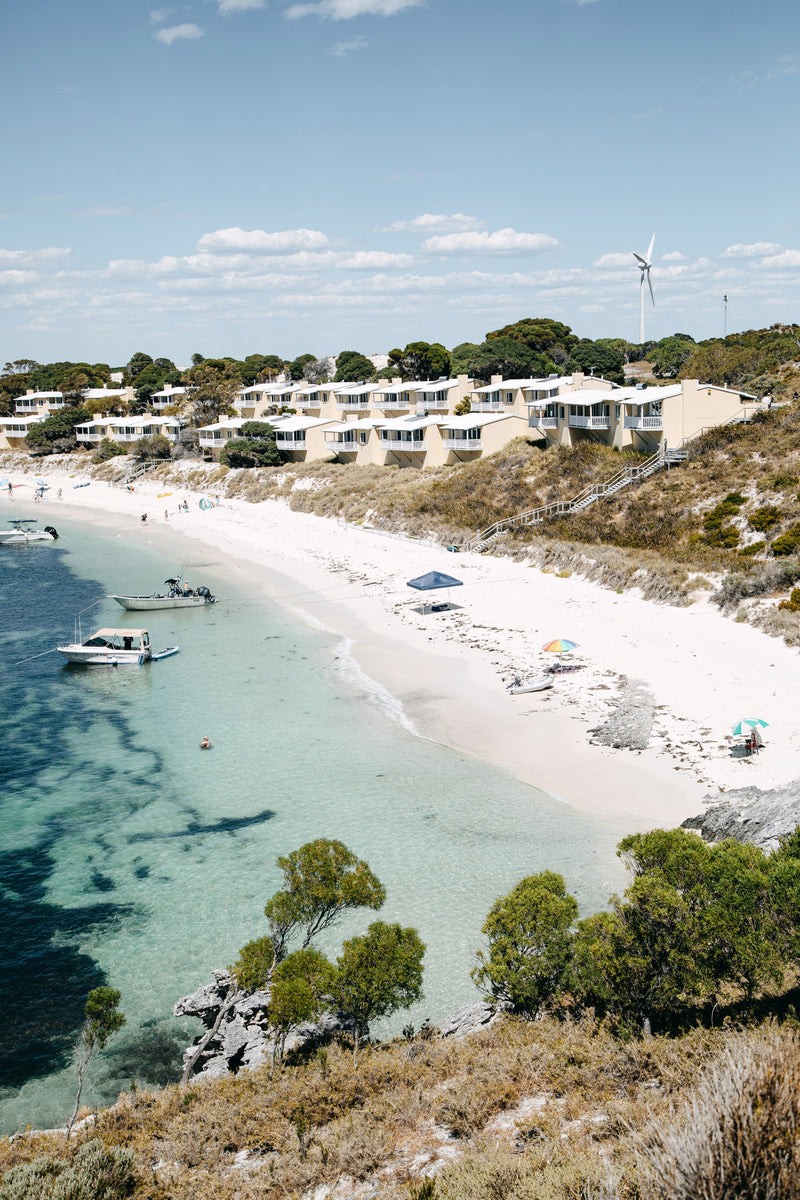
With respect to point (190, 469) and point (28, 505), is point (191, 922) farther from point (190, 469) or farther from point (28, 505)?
point (28, 505)

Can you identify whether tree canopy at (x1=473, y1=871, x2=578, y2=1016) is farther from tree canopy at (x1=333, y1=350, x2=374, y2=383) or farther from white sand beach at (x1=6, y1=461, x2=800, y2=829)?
tree canopy at (x1=333, y1=350, x2=374, y2=383)

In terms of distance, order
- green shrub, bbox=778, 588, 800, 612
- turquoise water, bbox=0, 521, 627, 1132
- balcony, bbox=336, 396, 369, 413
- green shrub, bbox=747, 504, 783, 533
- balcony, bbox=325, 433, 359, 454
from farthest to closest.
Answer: balcony, bbox=336, 396, 369, 413 < balcony, bbox=325, 433, 359, 454 < green shrub, bbox=747, 504, 783, 533 < green shrub, bbox=778, 588, 800, 612 < turquoise water, bbox=0, 521, 627, 1132

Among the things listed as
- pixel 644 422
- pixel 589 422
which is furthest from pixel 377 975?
pixel 589 422

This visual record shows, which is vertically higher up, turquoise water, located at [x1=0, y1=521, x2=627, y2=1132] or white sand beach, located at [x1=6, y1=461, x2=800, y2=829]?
white sand beach, located at [x1=6, y1=461, x2=800, y2=829]

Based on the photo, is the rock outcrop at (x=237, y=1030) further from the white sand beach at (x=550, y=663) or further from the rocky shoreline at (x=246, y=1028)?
the white sand beach at (x=550, y=663)

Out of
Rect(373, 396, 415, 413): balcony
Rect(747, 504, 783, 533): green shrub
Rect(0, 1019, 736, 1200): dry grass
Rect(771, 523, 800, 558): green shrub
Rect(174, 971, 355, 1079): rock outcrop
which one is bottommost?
Rect(174, 971, 355, 1079): rock outcrop

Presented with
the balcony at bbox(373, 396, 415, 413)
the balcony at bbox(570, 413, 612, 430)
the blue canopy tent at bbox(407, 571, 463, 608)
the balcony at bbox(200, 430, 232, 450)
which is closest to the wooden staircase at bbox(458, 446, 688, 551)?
the balcony at bbox(570, 413, 612, 430)

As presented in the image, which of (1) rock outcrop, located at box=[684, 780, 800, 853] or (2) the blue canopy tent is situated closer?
(1) rock outcrop, located at box=[684, 780, 800, 853]

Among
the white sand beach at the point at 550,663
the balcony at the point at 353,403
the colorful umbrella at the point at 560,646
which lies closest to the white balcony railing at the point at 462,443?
the white sand beach at the point at 550,663
